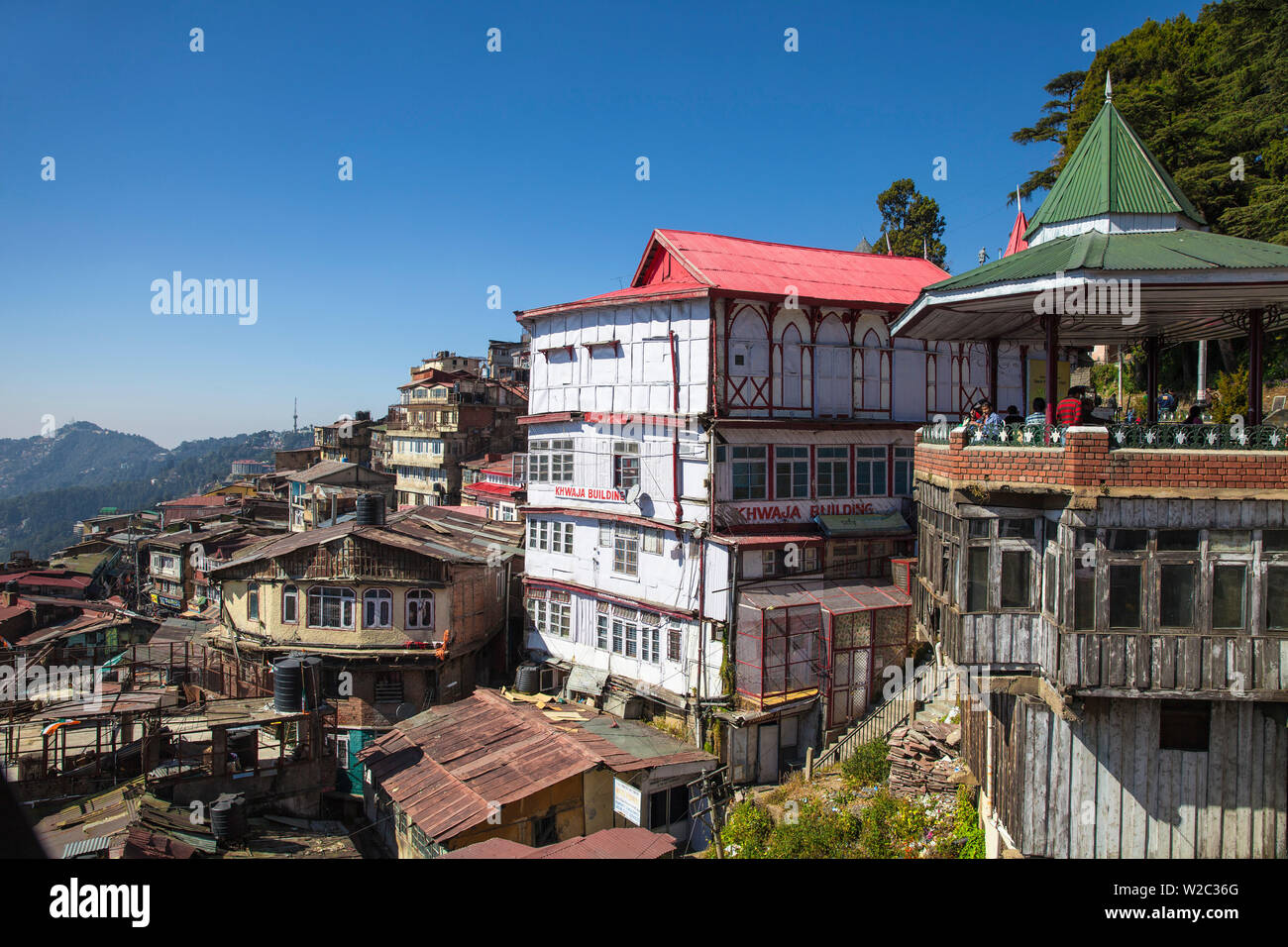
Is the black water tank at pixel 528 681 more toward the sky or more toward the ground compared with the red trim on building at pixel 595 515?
more toward the ground

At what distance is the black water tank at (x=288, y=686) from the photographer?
82.6ft

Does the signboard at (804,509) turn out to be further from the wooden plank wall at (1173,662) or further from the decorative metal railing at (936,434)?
the wooden plank wall at (1173,662)

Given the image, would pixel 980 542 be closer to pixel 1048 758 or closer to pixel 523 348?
pixel 1048 758

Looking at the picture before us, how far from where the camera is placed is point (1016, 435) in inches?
531

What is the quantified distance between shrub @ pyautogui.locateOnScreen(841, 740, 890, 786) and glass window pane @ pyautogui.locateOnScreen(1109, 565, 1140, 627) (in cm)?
1022

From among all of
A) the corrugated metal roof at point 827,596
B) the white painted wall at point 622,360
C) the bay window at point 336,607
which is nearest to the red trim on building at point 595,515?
the corrugated metal roof at point 827,596

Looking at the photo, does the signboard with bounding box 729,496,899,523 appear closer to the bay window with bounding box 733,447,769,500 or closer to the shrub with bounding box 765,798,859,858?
the bay window with bounding box 733,447,769,500

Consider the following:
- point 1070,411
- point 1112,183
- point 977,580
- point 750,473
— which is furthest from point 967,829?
point 1112,183

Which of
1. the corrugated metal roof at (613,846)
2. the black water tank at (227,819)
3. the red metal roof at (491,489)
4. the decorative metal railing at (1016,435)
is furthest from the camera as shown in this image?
the red metal roof at (491,489)

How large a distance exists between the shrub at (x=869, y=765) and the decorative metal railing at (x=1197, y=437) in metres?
12.0

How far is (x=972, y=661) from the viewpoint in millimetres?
13750

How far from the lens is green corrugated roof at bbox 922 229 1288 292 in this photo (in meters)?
12.5
